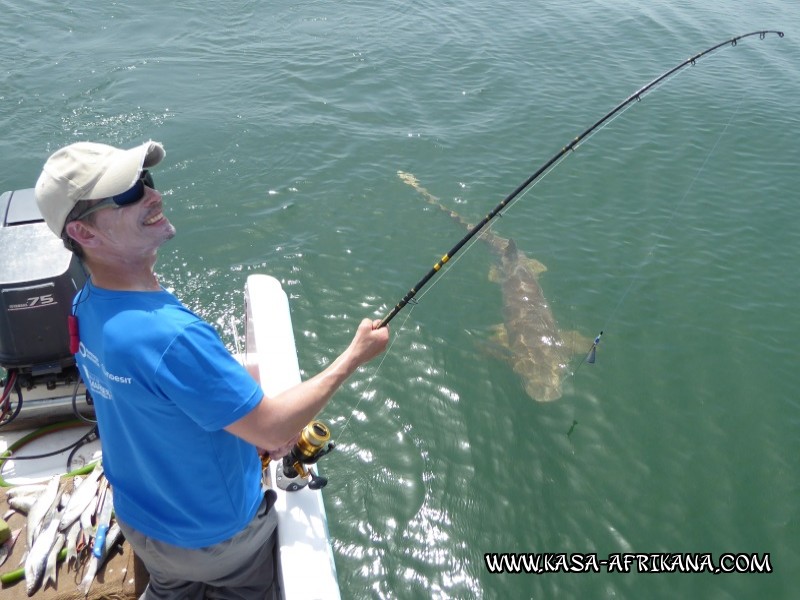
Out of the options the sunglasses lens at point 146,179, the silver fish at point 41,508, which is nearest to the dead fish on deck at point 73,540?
the silver fish at point 41,508

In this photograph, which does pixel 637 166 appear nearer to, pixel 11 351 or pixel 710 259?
pixel 710 259

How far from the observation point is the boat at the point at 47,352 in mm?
4301

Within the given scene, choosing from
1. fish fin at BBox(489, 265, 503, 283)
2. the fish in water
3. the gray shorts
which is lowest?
fish fin at BBox(489, 265, 503, 283)

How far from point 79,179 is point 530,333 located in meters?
6.35

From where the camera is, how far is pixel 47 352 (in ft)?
14.7

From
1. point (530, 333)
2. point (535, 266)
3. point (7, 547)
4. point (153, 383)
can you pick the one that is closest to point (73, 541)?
point (7, 547)

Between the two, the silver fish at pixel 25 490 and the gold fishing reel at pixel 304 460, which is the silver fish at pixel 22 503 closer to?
the silver fish at pixel 25 490

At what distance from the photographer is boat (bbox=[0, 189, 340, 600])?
14.1 ft

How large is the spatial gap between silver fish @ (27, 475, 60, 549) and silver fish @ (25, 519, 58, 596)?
6 cm

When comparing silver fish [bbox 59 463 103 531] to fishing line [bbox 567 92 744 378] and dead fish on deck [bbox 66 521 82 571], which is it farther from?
fishing line [bbox 567 92 744 378]

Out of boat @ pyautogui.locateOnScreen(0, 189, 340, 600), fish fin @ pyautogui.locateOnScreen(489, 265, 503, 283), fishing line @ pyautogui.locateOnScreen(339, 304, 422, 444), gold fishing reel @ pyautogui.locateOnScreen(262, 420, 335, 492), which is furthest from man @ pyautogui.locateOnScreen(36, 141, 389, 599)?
fish fin @ pyautogui.locateOnScreen(489, 265, 503, 283)

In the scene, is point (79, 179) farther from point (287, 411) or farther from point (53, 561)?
point (53, 561)

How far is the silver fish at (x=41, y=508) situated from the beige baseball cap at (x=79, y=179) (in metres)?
2.25

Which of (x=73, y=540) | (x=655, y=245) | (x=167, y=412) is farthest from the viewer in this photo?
(x=655, y=245)
